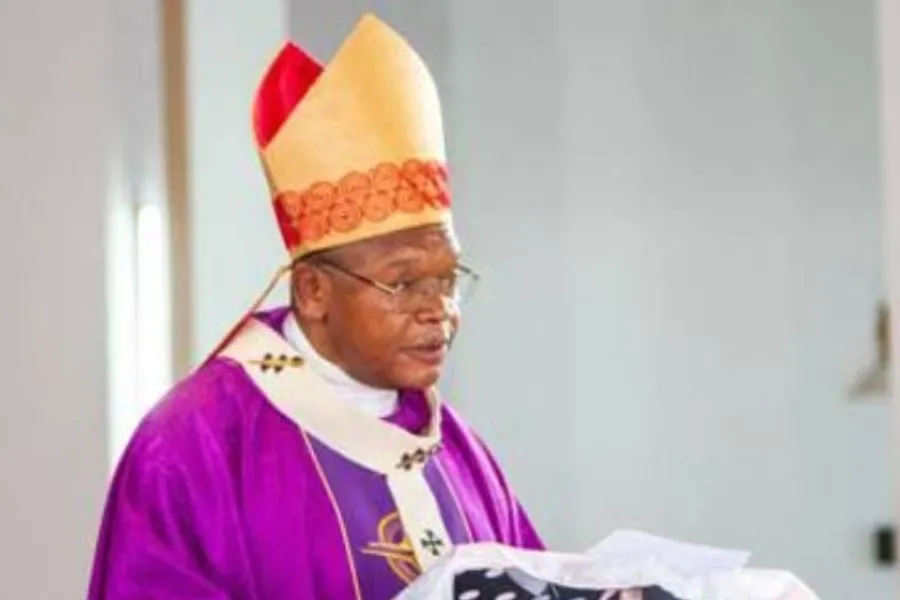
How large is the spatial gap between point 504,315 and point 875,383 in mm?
739

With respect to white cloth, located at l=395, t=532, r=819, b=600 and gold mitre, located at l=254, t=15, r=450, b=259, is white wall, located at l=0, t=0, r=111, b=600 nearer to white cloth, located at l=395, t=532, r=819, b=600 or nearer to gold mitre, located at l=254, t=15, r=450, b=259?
gold mitre, located at l=254, t=15, r=450, b=259

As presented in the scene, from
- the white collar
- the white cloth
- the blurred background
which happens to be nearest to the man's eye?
the white collar

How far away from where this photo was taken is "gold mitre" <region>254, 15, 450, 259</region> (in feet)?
5.13

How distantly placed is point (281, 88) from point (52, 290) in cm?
84

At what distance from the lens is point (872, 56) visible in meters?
3.37

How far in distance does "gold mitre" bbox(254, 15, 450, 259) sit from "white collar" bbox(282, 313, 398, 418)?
0.27 ft

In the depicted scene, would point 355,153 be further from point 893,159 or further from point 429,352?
point 893,159

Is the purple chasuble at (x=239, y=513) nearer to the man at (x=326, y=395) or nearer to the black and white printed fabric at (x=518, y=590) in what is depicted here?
the man at (x=326, y=395)

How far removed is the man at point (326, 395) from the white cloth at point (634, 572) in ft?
0.58

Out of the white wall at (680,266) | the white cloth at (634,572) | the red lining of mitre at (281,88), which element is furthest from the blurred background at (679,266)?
the white cloth at (634,572)

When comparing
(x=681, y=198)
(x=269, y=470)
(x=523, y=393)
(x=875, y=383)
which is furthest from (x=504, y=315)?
(x=269, y=470)

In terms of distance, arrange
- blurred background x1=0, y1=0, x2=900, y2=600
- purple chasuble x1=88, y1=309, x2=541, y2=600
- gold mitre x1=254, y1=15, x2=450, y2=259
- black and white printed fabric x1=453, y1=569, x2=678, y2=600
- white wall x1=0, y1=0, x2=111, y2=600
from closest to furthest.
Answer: black and white printed fabric x1=453, y1=569, x2=678, y2=600 → purple chasuble x1=88, y1=309, x2=541, y2=600 → gold mitre x1=254, y1=15, x2=450, y2=259 → white wall x1=0, y1=0, x2=111, y2=600 → blurred background x1=0, y1=0, x2=900, y2=600

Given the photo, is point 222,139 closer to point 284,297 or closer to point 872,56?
point 284,297

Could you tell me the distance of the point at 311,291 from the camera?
1.59 metres
